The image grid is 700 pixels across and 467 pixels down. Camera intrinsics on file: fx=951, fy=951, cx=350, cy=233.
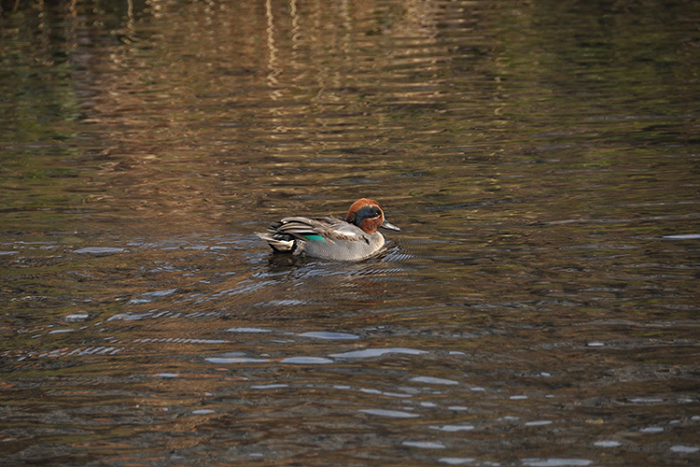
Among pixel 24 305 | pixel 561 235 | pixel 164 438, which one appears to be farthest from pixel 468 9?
pixel 164 438

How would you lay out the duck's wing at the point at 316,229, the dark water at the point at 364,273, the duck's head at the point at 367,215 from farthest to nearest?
the duck's head at the point at 367,215 < the duck's wing at the point at 316,229 < the dark water at the point at 364,273

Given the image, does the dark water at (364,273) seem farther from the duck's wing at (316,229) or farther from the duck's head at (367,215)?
the duck's head at (367,215)

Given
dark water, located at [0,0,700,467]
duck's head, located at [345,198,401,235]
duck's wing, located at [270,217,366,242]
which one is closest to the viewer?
dark water, located at [0,0,700,467]

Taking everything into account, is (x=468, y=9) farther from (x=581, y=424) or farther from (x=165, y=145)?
(x=581, y=424)

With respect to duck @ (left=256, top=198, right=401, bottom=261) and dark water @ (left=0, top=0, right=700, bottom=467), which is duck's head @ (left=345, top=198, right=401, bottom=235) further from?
dark water @ (left=0, top=0, right=700, bottom=467)

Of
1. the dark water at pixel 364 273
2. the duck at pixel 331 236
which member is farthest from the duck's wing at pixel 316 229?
the dark water at pixel 364 273

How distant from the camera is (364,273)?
925 centimetres

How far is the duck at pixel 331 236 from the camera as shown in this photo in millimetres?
9406

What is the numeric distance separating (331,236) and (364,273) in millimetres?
569

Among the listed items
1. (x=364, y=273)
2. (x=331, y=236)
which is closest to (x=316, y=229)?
(x=331, y=236)

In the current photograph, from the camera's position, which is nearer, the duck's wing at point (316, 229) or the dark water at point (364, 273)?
the dark water at point (364, 273)

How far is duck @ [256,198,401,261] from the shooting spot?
30.9 ft

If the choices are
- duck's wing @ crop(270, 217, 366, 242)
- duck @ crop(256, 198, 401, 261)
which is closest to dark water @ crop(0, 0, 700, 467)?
duck @ crop(256, 198, 401, 261)

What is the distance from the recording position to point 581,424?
5.83 meters
